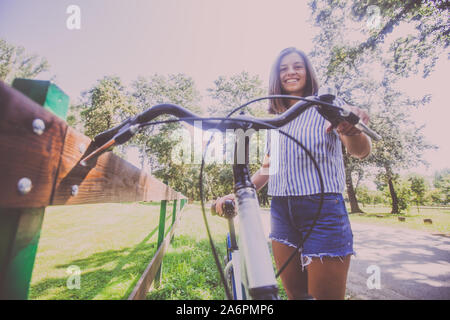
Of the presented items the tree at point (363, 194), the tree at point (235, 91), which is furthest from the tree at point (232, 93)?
the tree at point (363, 194)

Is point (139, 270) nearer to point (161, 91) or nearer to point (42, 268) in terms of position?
point (42, 268)

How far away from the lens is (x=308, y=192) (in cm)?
150

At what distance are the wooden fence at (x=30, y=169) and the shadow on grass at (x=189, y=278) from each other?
113 inches

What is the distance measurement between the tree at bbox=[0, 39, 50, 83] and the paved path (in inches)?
1590

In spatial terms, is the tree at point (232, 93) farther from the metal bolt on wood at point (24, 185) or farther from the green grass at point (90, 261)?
the metal bolt on wood at point (24, 185)

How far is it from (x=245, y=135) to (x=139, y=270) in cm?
420

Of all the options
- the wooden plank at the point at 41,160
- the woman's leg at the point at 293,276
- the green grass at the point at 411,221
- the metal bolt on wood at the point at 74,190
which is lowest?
the green grass at the point at 411,221

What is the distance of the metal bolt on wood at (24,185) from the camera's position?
616 millimetres

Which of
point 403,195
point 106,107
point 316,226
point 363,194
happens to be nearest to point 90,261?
point 316,226

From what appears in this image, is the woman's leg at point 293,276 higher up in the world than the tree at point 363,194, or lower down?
lower down

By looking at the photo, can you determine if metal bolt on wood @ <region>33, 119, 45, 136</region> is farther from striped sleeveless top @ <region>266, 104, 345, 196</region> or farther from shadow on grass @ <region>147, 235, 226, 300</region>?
shadow on grass @ <region>147, 235, 226, 300</region>

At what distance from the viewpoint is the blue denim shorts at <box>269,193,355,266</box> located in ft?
4.33
